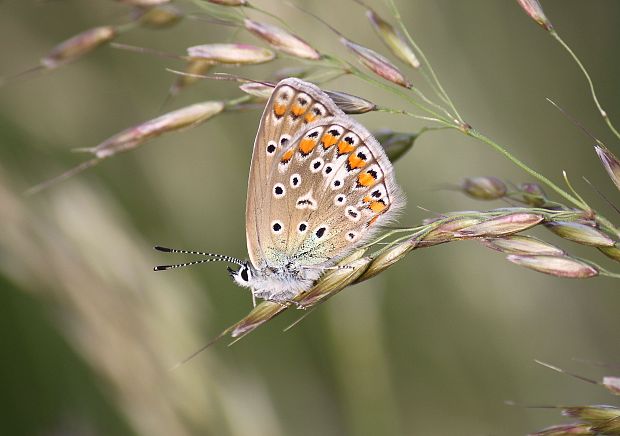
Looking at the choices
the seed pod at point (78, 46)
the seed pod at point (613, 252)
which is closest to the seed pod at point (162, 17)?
the seed pod at point (78, 46)

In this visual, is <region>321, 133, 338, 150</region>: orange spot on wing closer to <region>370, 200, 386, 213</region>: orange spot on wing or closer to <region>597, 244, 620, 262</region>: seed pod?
<region>370, 200, 386, 213</region>: orange spot on wing

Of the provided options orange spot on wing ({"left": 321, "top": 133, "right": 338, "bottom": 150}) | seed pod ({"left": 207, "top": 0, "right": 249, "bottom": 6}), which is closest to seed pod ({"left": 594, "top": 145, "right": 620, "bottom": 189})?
orange spot on wing ({"left": 321, "top": 133, "right": 338, "bottom": 150})

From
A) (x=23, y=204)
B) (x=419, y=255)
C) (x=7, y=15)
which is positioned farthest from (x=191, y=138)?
(x=23, y=204)

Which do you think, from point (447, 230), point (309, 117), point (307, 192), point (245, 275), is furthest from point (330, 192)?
point (447, 230)

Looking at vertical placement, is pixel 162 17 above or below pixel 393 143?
above

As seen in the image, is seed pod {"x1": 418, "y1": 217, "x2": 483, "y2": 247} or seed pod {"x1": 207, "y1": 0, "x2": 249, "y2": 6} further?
seed pod {"x1": 207, "y1": 0, "x2": 249, "y2": 6}

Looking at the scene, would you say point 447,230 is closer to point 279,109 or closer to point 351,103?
point 351,103
